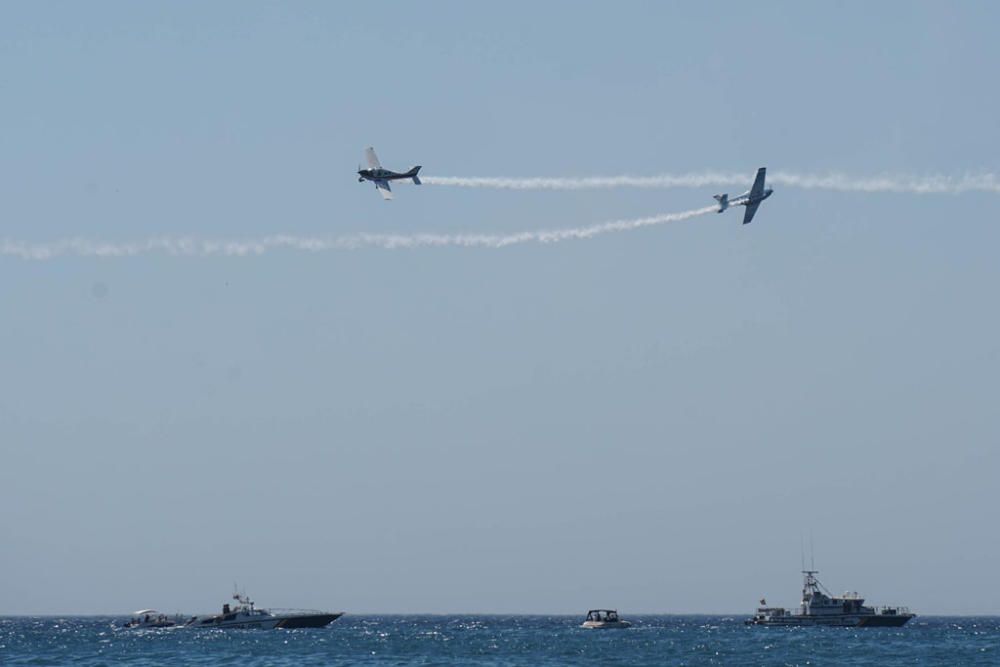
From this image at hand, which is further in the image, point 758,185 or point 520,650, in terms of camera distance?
point 520,650

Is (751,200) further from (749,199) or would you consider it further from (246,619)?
(246,619)

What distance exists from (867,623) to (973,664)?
6014 cm

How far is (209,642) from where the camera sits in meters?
154

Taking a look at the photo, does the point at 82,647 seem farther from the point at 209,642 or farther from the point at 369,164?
the point at 369,164

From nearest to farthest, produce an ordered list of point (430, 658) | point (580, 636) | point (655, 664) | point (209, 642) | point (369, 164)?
point (369, 164) < point (655, 664) < point (430, 658) < point (209, 642) < point (580, 636)

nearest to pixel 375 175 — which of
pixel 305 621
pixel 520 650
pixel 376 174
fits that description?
pixel 376 174

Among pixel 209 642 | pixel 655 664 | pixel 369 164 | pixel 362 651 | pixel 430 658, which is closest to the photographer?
pixel 369 164

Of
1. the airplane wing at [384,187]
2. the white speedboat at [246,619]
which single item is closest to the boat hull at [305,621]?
the white speedboat at [246,619]

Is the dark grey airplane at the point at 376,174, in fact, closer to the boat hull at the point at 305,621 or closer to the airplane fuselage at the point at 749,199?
the airplane fuselage at the point at 749,199

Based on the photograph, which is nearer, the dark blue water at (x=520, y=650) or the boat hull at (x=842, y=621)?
the dark blue water at (x=520, y=650)

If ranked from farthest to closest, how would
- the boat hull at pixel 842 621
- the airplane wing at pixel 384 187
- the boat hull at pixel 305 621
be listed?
1. the boat hull at pixel 305 621
2. the boat hull at pixel 842 621
3. the airplane wing at pixel 384 187

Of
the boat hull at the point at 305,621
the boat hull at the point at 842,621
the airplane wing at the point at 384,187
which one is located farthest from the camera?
the boat hull at the point at 305,621

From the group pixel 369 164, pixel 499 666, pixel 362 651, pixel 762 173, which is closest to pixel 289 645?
pixel 362 651

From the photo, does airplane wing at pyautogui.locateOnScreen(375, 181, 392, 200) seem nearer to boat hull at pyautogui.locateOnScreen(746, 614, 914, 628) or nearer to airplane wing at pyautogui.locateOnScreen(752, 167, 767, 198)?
airplane wing at pyautogui.locateOnScreen(752, 167, 767, 198)
